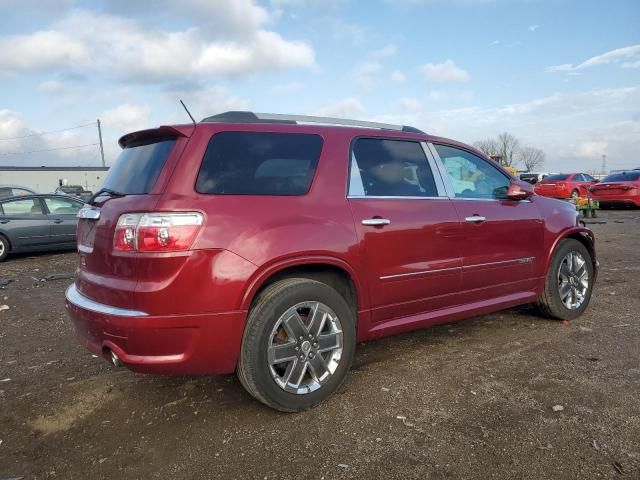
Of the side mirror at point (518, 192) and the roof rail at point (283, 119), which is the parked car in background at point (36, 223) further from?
the side mirror at point (518, 192)

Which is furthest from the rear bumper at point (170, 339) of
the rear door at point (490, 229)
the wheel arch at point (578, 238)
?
the wheel arch at point (578, 238)

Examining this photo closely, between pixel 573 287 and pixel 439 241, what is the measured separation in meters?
2.04

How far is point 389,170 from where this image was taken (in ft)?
12.3

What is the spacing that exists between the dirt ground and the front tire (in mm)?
161

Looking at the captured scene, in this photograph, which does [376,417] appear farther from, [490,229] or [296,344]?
[490,229]

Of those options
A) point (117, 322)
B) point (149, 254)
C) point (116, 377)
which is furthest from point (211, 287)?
point (116, 377)

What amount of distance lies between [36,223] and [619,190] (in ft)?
61.7

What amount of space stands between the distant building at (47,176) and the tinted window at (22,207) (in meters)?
46.8

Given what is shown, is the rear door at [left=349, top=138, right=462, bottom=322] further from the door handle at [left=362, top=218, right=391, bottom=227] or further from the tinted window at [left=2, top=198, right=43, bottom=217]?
the tinted window at [left=2, top=198, right=43, bottom=217]

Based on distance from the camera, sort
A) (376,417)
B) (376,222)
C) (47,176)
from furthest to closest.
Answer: (47,176)
(376,222)
(376,417)

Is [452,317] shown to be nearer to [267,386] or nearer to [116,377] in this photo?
[267,386]

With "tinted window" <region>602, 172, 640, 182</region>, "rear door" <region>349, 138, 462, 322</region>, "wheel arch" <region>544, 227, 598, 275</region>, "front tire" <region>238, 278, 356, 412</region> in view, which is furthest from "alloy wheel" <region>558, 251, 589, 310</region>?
"tinted window" <region>602, 172, 640, 182</region>

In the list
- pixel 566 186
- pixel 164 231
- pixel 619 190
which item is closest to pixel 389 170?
pixel 164 231

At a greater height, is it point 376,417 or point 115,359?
point 115,359
